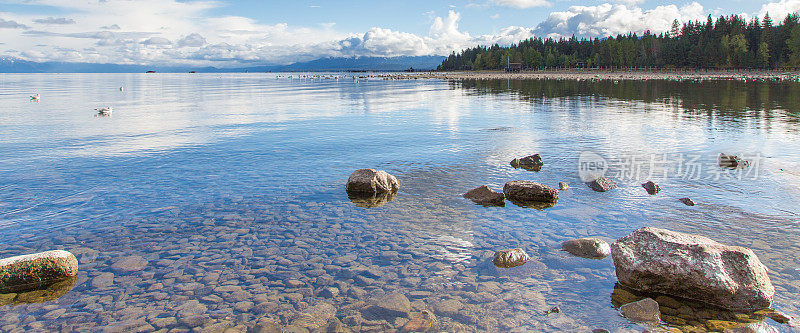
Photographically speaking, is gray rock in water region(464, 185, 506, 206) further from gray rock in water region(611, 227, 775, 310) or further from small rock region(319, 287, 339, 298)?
small rock region(319, 287, 339, 298)

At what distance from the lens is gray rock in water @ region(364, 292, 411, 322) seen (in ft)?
28.1

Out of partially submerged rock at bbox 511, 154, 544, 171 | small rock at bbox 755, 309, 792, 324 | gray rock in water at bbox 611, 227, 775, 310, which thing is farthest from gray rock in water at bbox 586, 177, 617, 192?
small rock at bbox 755, 309, 792, 324

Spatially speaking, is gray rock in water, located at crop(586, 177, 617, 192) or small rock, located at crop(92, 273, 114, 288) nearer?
small rock, located at crop(92, 273, 114, 288)

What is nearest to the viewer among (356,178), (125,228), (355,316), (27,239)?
(355,316)

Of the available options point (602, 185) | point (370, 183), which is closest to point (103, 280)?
point (370, 183)

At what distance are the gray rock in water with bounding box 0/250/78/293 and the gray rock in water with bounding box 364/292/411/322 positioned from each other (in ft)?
21.4

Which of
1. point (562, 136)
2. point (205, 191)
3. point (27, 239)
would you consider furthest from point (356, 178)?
point (562, 136)

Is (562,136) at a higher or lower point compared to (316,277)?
higher

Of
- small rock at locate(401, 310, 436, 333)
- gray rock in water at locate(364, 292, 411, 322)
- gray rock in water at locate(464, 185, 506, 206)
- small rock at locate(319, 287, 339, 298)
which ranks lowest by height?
small rock at locate(401, 310, 436, 333)

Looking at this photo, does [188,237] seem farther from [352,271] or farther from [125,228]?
[352,271]

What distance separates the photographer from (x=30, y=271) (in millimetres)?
9617

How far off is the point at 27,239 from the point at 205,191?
5.70m

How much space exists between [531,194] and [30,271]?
13093 millimetres

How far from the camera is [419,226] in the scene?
13.2 m
